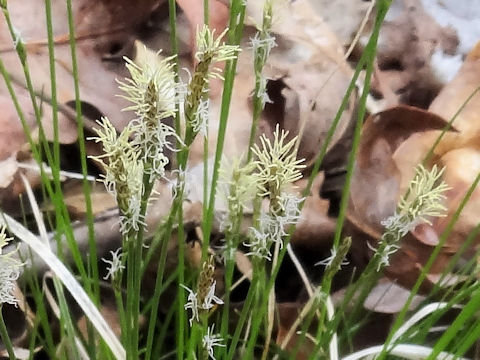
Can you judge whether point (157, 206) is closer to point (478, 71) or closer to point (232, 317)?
point (232, 317)

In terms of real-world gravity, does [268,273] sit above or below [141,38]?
below

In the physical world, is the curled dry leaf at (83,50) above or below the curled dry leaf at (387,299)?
above

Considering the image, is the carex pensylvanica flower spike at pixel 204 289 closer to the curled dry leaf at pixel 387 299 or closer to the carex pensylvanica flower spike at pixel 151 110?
the carex pensylvanica flower spike at pixel 151 110

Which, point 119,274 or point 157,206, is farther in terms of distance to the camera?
point 157,206

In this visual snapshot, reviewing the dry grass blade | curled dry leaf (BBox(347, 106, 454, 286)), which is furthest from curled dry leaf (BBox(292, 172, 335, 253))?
the dry grass blade

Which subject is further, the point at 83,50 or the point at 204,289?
the point at 83,50

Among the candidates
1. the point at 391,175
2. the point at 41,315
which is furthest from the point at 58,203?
the point at 391,175

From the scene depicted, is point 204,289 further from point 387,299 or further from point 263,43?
point 387,299

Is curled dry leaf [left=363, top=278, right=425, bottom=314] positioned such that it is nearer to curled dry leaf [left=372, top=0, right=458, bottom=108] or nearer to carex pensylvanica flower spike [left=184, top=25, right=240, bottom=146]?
curled dry leaf [left=372, top=0, right=458, bottom=108]

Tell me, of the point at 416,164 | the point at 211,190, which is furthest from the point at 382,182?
the point at 211,190

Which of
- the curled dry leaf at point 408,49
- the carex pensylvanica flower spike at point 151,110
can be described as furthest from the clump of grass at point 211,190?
the curled dry leaf at point 408,49
